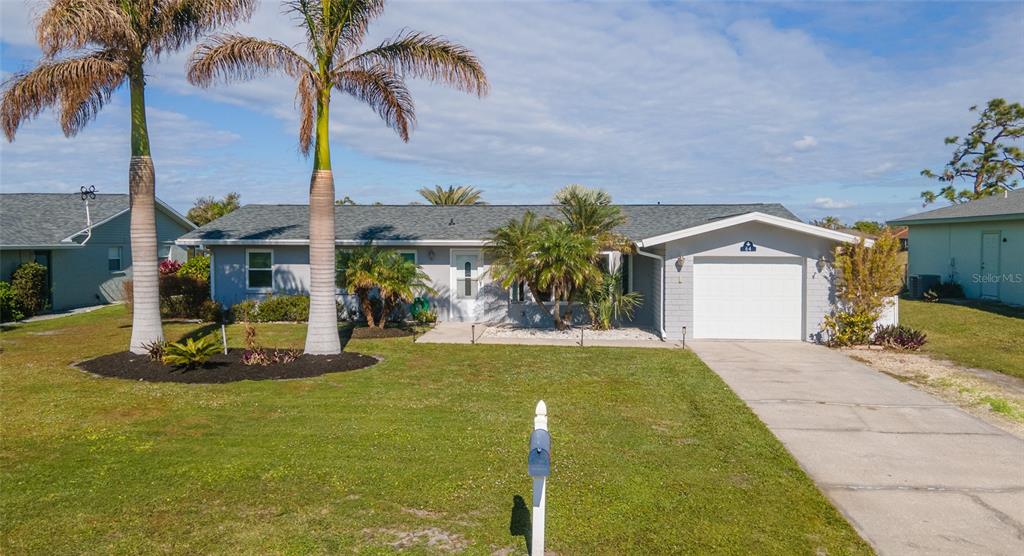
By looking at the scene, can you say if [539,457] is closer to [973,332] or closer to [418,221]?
[973,332]

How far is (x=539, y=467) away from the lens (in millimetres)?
4074

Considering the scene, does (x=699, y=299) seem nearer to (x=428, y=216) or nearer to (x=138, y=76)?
(x=428, y=216)

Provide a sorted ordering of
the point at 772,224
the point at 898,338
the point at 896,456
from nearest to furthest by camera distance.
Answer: the point at 896,456, the point at 898,338, the point at 772,224

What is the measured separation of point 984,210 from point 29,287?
30407 millimetres

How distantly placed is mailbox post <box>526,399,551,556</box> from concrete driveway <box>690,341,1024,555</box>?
2.66 meters

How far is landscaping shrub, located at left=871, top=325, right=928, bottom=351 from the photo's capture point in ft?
45.3

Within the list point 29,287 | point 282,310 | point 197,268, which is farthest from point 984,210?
point 29,287

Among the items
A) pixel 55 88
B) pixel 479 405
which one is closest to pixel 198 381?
pixel 479 405

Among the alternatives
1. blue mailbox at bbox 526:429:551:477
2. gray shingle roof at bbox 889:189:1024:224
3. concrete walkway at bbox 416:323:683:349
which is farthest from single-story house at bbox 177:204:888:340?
blue mailbox at bbox 526:429:551:477

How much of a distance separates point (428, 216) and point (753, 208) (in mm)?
10601

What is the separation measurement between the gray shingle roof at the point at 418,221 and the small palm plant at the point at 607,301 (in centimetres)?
196

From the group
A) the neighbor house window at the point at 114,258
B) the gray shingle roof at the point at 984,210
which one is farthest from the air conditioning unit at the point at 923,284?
the neighbor house window at the point at 114,258

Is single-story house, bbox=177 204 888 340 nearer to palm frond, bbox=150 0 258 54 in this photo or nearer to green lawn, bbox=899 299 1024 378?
green lawn, bbox=899 299 1024 378

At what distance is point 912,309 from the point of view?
20.0m
